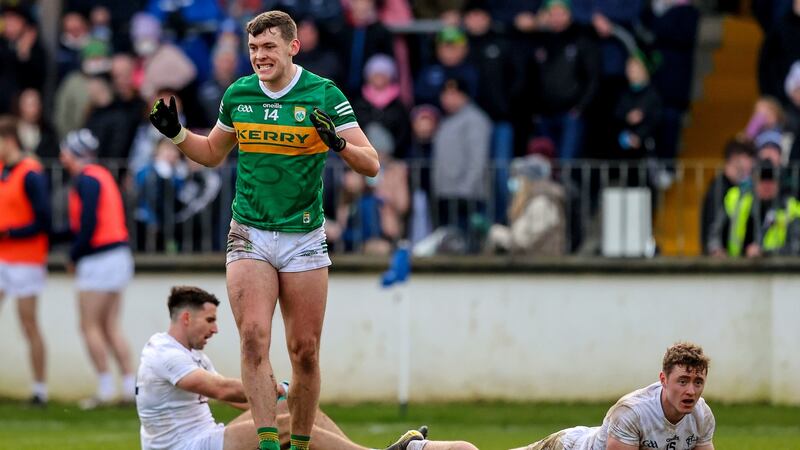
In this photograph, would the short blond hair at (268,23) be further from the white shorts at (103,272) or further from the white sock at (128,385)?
the white sock at (128,385)

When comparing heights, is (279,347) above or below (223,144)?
below

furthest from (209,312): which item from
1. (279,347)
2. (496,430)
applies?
(279,347)

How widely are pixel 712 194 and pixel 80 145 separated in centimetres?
625

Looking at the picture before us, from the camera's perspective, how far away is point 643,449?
35.9ft

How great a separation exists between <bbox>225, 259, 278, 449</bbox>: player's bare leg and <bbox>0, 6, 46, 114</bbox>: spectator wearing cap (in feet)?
37.9

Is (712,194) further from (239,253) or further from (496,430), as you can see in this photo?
(239,253)

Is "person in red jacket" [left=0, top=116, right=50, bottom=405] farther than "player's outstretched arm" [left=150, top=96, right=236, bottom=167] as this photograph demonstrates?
Yes

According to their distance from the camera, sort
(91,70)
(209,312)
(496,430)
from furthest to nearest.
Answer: (91,70) → (496,430) → (209,312)

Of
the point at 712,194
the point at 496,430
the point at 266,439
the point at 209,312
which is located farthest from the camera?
the point at 712,194

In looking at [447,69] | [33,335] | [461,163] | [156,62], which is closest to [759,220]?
[461,163]

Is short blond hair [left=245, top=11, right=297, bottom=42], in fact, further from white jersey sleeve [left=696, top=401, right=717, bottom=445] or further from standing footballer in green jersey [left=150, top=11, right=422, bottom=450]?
white jersey sleeve [left=696, top=401, right=717, bottom=445]

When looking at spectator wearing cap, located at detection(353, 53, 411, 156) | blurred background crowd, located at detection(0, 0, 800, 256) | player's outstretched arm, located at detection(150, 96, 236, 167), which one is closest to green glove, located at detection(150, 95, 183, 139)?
player's outstretched arm, located at detection(150, 96, 236, 167)

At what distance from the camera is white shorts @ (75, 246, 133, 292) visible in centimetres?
1861

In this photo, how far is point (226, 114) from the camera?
11.3 metres
